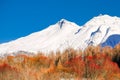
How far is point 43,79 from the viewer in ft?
72.0

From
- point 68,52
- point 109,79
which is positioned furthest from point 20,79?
point 68,52

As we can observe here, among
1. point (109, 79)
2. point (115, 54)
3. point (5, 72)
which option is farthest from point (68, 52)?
point (5, 72)

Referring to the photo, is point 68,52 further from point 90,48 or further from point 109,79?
point 109,79

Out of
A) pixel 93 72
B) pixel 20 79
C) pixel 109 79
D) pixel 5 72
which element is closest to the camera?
pixel 20 79

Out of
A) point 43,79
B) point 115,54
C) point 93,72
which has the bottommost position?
point 43,79

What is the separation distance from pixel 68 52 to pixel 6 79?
3936 inches

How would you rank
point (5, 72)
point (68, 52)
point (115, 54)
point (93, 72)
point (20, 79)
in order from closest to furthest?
1. point (20, 79)
2. point (5, 72)
3. point (93, 72)
4. point (115, 54)
5. point (68, 52)

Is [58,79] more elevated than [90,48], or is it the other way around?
[90,48]

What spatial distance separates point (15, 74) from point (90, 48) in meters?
107

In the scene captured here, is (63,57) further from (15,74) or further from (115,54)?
(15,74)

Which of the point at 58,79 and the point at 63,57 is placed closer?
the point at 58,79

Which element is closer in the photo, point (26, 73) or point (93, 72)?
point (26, 73)

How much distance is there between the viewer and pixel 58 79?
74.6ft

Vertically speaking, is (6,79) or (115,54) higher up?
(115,54)
